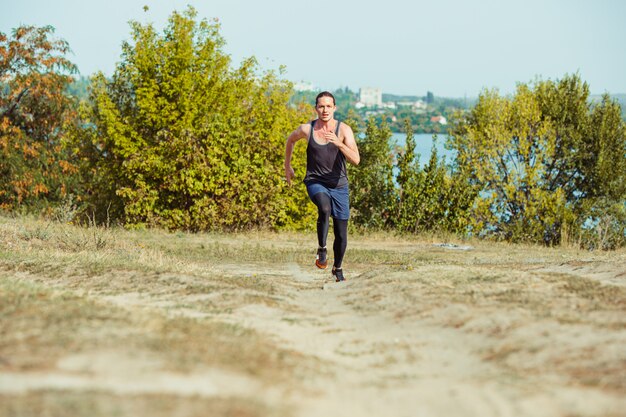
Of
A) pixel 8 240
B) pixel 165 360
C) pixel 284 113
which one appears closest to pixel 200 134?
pixel 284 113

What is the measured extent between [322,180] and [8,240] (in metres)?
6.03

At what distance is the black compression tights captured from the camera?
387 inches

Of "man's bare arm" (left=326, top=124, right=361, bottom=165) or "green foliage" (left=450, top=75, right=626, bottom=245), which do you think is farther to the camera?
"green foliage" (left=450, top=75, right=626, bottom=245)

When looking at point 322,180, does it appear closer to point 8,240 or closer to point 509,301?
point 509,301

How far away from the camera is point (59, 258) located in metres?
10.5

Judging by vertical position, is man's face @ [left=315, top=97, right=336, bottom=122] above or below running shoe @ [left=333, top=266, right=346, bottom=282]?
above

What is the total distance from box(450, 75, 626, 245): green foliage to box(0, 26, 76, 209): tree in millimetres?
17855

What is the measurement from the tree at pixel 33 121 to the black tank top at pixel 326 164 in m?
25.7

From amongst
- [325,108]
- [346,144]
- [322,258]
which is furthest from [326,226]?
[325,108]

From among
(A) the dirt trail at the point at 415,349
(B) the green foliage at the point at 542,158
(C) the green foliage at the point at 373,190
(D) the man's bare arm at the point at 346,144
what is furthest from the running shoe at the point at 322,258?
(B) the green foliage at the point at 542,158

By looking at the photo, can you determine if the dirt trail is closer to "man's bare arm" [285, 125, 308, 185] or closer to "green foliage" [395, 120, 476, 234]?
"man's bare arm" [285, 125, 308, 185]

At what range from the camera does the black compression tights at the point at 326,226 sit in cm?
984

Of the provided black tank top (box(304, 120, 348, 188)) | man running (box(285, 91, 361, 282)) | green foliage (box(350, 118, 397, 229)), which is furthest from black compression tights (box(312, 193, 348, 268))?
green foliage (box(350, 118, 397, 229))

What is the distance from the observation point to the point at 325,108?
384 inches
